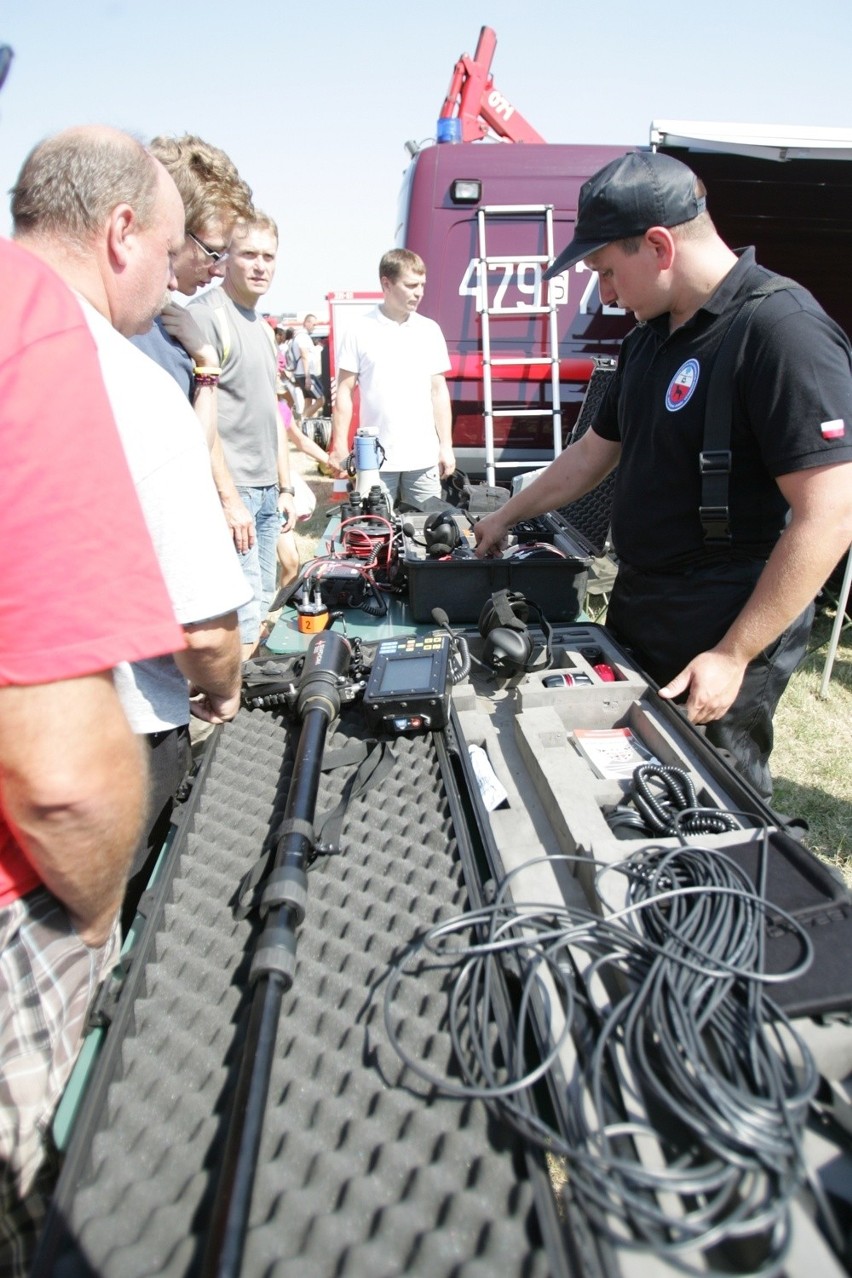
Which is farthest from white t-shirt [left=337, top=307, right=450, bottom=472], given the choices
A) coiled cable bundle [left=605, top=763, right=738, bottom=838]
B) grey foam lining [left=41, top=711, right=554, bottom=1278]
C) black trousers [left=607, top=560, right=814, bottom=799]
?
grey foam lining [left=41, top=711, right=554, bottom=1278]

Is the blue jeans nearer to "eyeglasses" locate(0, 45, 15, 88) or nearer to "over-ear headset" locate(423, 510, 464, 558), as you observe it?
"over-ear headset" locate(423, 510, 464, 558)

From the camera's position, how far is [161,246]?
136cm

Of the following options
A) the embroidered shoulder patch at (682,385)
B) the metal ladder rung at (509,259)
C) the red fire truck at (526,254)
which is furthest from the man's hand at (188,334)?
the metal ladder rung at (509,259)

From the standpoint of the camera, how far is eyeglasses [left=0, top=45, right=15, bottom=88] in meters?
0.90

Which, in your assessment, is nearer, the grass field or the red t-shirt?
the red t-shirt

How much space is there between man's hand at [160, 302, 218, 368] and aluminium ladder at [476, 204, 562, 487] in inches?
117

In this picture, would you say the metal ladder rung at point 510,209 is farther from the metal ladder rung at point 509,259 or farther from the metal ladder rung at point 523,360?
the metal ladder rung at point 523,360

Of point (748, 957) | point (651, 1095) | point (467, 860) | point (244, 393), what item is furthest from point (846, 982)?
point (244, 393)

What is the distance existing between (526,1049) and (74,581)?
0.78m

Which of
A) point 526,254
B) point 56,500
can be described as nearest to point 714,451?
point 56,500

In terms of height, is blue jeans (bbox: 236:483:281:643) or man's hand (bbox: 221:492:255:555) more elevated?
man's hand (bbox: 221:492:255:555)

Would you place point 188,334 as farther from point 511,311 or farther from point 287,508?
point 511,311

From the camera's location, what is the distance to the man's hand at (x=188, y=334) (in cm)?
249

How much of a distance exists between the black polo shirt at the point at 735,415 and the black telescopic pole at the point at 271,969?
915mm
